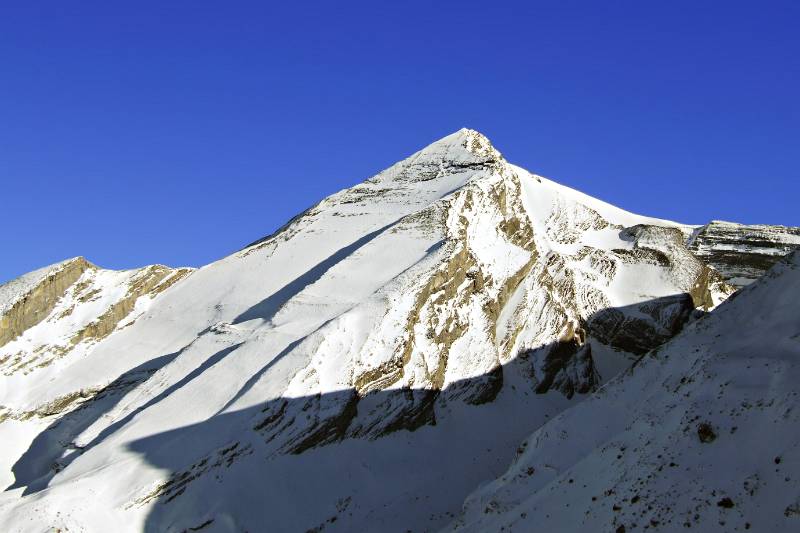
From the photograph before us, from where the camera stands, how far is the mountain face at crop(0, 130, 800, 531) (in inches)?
1532

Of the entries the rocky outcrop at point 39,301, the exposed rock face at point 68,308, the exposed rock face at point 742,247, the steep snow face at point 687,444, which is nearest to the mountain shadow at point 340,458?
the steep snow face at point 687,444

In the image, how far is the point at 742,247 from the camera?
80.6m

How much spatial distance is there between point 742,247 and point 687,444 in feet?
195

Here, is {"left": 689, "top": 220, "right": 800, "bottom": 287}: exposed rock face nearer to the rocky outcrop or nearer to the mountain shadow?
the mountain shadow

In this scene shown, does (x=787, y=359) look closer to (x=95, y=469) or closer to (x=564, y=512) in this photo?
(x=564, y=512)

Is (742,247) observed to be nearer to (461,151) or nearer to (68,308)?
(461,151)

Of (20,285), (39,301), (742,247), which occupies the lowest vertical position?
(742,247)

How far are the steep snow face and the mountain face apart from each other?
385 millimetres

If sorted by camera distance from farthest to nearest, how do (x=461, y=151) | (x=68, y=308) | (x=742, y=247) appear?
(x=742, y=247) → (x=461, y=151) → (x=68, y=308)

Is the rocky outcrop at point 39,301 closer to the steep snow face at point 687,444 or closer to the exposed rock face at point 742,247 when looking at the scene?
the steep snow face at point 687,444

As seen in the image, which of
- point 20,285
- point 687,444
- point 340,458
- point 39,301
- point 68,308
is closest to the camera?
point 687,444

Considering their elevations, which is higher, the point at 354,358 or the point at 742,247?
the point at 354,358

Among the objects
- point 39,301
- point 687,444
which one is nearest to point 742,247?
point 687,444

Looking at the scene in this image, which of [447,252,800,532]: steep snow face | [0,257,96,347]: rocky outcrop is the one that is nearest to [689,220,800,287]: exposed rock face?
[447,252,800,532]: steep snow face
